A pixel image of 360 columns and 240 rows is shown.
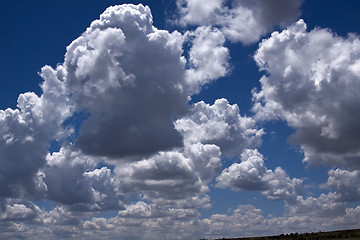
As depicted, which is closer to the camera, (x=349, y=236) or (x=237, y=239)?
(x=349, y=236)

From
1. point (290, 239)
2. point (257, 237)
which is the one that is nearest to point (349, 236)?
point (290, 239)

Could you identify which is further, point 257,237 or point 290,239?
point 257,237

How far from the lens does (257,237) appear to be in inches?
6511

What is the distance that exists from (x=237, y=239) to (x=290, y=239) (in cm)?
2188

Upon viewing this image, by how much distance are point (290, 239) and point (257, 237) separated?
1580cm

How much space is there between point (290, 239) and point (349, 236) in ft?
62.0

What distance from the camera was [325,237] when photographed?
15100cm

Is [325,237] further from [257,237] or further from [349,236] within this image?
[257,237]

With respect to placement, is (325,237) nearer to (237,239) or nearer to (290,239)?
(290,239)

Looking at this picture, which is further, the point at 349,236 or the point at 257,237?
the point at 257,237

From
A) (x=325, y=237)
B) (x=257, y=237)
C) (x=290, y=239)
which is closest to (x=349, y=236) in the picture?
(x=325, y=237)

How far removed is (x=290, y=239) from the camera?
152625 millimetres

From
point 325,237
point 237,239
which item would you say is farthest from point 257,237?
point 325,237

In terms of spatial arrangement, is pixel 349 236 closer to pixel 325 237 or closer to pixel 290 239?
pixel 325 237
